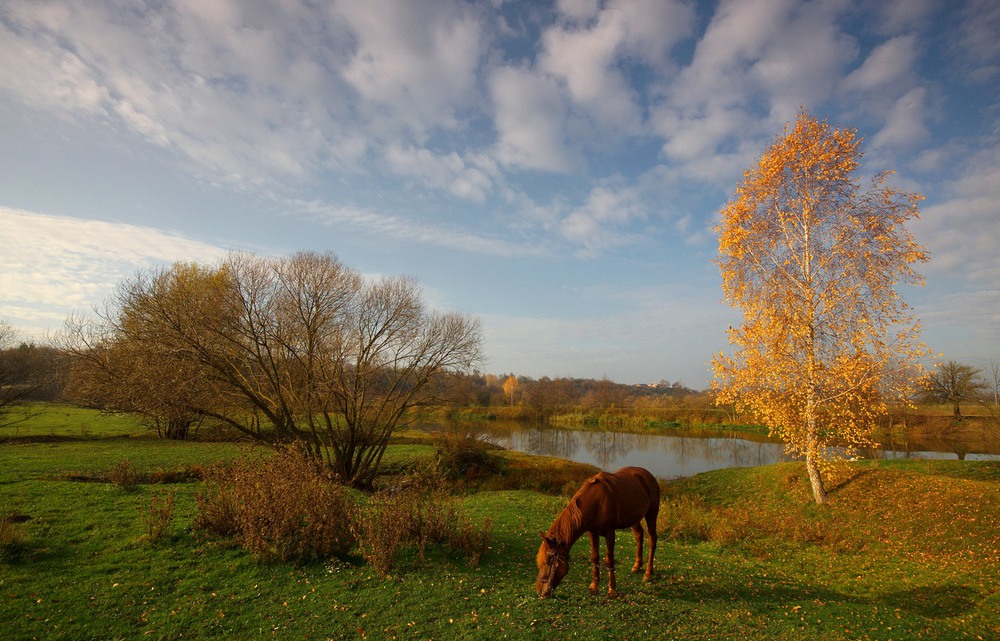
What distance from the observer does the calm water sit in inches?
1238

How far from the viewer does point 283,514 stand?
8336 millimetres

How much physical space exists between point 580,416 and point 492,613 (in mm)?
59521

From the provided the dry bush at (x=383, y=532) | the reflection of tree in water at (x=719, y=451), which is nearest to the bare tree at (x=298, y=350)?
the dry bush at (x=383, y=532)

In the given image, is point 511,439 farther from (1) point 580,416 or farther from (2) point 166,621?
(2) point 166,621

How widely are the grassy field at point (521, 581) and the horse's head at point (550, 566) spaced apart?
1.17ft

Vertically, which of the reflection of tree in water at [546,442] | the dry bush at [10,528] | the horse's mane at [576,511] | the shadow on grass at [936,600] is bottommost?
the reflection of tree in water at [546,442]

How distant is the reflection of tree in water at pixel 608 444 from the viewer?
36.3m

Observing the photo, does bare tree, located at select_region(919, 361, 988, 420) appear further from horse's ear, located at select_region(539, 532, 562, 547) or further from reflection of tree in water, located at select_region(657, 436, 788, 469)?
horse's ear, located at select_region(539, 532, 562, 547)

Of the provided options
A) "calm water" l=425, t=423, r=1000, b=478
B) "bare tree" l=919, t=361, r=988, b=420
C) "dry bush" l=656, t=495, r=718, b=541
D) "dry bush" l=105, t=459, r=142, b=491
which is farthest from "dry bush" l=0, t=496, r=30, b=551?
"bare tree" l=919, t=361, r=988, b=420

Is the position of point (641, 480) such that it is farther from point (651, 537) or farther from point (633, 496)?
point (651, 537)

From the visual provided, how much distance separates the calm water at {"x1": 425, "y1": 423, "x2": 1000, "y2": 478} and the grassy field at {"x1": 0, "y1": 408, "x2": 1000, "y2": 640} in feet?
50.2

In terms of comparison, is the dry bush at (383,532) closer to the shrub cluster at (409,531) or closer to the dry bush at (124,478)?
the shrub cluster at (409,531)

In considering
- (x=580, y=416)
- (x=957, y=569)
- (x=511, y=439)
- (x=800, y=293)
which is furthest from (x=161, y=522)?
(x=580, y=416)

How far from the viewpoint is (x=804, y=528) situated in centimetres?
1208
